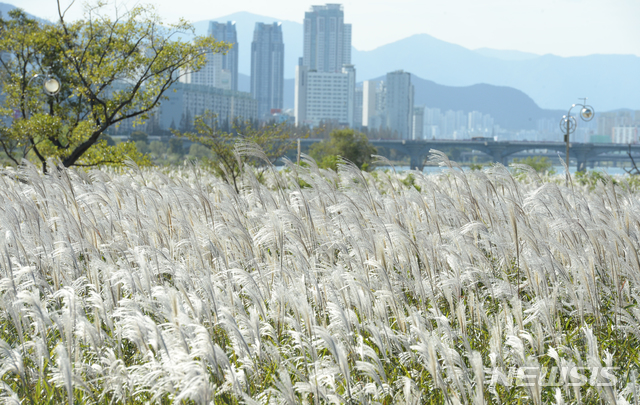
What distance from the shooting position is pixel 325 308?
2840mm

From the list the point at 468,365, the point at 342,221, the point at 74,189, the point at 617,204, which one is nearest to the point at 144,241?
the point at 342,221

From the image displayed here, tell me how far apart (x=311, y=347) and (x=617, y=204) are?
3781mm

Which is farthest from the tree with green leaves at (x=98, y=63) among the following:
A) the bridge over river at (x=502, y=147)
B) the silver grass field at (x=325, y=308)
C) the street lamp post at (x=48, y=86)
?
the bridge over river at (x=502, y=147)

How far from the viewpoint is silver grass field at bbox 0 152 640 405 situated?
6.72 feet

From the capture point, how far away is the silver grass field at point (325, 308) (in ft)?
6.72

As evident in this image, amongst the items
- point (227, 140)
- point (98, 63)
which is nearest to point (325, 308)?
point (227, 140)

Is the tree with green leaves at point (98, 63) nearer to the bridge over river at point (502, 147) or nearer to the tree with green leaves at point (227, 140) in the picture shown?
the tree with green leaves at point (227, 140)

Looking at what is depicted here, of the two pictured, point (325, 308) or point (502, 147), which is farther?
point (502, 147)

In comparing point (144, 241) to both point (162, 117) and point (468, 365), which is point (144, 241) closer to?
point (468, 365)

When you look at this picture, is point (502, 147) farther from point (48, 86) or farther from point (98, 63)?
point (48, 86)

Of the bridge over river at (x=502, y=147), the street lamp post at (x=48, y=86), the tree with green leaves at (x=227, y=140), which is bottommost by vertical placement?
the tree with green leaves at (x=227, y=140)

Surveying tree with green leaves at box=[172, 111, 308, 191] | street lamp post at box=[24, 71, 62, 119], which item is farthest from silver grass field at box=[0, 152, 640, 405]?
street lamp post at box=[24, 71, 62, 119]

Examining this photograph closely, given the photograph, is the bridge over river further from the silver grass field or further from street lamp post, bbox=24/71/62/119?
the silver grass field

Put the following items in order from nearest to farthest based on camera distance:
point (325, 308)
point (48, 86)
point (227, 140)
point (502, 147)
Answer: point (325, 308) → point (48, 86) → point (227, 140) → point (502, 147)
